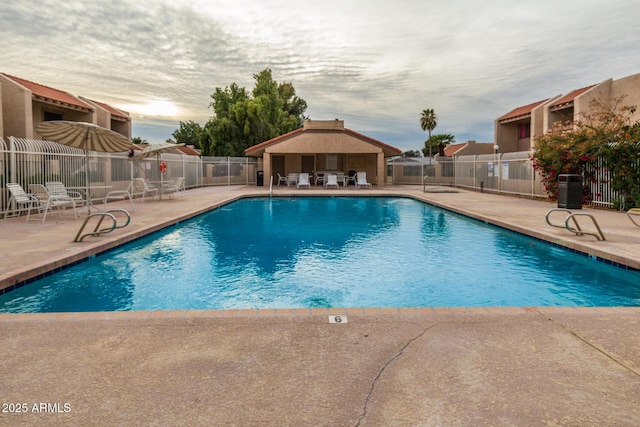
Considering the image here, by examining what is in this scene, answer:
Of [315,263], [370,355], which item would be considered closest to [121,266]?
[315,263]

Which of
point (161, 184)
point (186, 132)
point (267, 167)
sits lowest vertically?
point (161, 184)

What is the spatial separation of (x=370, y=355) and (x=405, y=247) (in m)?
6.15

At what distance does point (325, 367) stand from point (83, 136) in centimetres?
1080

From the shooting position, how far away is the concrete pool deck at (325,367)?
228 cm

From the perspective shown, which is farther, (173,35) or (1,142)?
(173,35)

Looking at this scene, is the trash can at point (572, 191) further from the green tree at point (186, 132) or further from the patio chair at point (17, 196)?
the green tree at point (186, 132)

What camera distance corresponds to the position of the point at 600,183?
14078 millimetres

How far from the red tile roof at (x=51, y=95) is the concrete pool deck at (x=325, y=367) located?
2064 centimetres

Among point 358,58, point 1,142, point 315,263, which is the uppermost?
point 358,58

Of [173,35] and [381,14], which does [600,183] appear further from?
[173,35]

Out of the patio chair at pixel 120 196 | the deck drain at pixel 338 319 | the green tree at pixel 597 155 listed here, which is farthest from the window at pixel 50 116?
the green tree at pixel 597 155

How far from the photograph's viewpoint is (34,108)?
20812mm

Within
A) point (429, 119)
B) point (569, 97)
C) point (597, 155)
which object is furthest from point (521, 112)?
point (429, 119)

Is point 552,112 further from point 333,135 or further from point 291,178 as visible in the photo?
point 291,178
